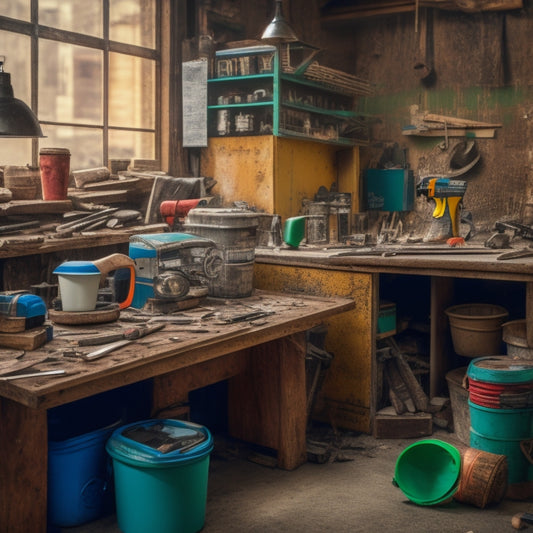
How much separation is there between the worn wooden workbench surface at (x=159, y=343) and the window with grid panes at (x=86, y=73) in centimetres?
170

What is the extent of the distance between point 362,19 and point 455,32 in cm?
82

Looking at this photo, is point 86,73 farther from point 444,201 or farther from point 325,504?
point 325,504

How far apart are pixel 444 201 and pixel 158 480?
257 centimetres

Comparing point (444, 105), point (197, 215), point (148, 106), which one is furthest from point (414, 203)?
point (197, 215)

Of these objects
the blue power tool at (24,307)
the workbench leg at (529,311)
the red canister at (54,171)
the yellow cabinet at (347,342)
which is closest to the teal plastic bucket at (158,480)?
the blue power tool at (24,307)

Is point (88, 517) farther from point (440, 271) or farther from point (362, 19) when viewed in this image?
point (362, 19)

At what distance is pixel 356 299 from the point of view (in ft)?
12.2

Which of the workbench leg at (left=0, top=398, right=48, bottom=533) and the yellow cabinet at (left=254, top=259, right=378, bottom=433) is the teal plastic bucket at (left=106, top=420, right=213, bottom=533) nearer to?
the workbench leg at (left=0, top=398, right=48, bottom=533)

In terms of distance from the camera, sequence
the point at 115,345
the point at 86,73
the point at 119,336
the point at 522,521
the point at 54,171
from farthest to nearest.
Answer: the point at 86,73 < the point at 54,171 < the point at 522,521 < the point at 119,336 < the point at 115,345

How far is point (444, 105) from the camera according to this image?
5.75 meters

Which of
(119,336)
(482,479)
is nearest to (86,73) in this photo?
(119,336)

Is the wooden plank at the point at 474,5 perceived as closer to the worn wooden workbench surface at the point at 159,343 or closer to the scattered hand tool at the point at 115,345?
the worn wooden workbench surface at the point at 159,343

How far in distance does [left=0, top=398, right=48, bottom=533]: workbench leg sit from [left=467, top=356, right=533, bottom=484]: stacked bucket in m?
1.92

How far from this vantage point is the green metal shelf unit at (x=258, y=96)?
4.73 metres
